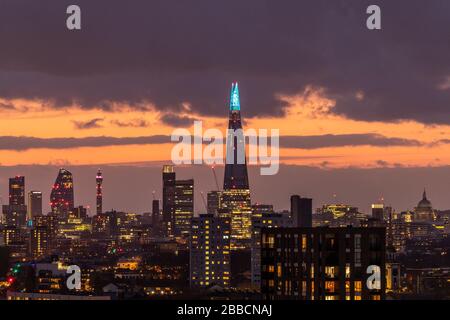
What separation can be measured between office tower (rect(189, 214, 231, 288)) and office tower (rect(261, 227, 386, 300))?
74644 mm

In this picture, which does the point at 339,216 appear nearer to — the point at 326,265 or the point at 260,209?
the point at 260,209

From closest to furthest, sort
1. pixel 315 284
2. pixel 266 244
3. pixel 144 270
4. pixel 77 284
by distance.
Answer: pixel 315 284 → pixel 266 244 → pixel 77 284 → pixel 144 270

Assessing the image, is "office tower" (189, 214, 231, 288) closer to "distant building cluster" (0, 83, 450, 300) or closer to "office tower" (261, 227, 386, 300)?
"distant building cluster" (0, 83, 450, 300)

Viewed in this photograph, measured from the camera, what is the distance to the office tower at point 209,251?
143 m

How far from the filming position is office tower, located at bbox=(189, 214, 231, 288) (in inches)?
5620

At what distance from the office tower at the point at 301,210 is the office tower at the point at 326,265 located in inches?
2758

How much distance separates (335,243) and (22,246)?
134 meters

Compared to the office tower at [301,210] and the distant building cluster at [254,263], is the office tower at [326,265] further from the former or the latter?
the office tower at [301,210]

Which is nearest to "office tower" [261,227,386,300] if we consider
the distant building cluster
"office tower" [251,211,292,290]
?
the distant building cluster

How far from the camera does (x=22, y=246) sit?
18812cm

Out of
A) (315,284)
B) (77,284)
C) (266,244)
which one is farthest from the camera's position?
(77,284)
